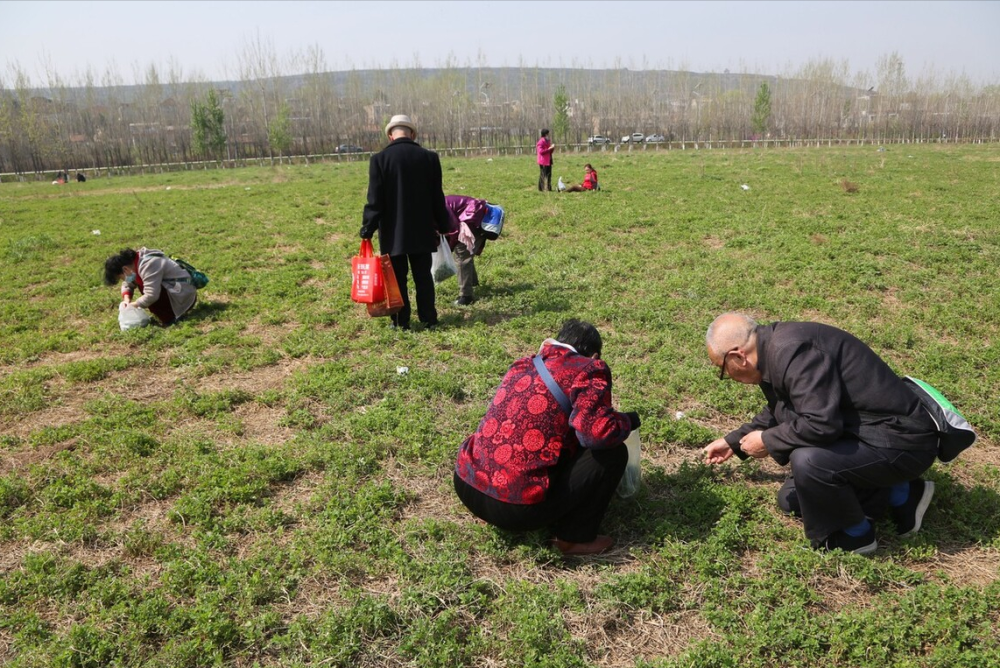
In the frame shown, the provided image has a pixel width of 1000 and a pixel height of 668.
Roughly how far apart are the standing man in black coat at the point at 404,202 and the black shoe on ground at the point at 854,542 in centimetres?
445

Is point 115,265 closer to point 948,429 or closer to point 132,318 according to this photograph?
point 132,318

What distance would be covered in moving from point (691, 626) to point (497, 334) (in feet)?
13.3

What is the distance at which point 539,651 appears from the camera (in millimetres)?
2908

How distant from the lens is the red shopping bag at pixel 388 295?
254 inches

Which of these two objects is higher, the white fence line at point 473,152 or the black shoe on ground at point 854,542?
the white fence line at point 473,152

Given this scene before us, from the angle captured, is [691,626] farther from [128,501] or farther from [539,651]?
[128,501]

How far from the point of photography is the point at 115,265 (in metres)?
6.98

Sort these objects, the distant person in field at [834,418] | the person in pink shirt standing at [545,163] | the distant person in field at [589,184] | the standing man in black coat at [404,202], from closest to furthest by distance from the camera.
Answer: the distant person in field at [834,418]
the standing man in black coat at [404,202]
the distant person in field at [589,184]
the person in pink shirt standing at [545,163]

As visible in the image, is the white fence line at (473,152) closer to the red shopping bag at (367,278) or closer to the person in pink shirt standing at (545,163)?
the person in pink shirt standing at (545,163)

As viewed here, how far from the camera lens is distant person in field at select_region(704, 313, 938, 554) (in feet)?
10.3

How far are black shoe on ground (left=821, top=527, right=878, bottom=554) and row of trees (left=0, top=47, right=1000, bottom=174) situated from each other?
43632 mm

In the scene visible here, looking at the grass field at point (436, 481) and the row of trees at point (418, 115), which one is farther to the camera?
the row of trees at point (418, 115)

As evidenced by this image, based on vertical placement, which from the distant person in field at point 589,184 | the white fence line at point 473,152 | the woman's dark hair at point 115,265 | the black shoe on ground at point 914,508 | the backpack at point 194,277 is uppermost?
the white fence line at point 473,152

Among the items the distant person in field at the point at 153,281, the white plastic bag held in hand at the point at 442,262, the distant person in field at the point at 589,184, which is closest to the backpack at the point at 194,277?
the distant person in field at the point at 153,281
